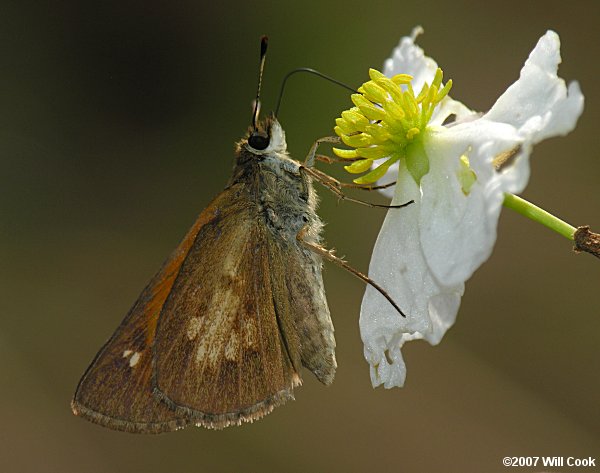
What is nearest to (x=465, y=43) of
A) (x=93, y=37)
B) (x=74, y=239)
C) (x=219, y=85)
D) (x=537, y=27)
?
(x=537, y=27)

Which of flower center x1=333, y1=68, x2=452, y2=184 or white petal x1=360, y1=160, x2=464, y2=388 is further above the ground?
flower center x1=333, y1=68, x2=452, y2=184

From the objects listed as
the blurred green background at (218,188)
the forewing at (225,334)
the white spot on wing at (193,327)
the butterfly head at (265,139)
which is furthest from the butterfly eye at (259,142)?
the blurred green background at (218,188)

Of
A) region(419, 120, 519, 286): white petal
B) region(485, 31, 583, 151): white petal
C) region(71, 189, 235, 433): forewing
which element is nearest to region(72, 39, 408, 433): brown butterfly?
region(71, 189, 235, 433): forewing

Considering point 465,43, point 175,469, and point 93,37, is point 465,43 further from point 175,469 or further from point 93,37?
point 175,469

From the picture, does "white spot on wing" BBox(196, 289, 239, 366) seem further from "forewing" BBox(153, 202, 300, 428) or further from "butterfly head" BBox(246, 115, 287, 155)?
"butterfly head" BBox(246, 115, 287, 155)

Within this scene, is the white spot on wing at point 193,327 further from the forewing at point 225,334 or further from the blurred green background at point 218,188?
the blurred green background at point 218,188

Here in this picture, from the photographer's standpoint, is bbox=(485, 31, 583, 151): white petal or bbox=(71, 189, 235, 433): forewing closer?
bbox=(485, 31, 583, 151): white petal

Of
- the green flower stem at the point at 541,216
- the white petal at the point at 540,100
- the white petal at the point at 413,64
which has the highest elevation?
the white petal at the point at 413,64
